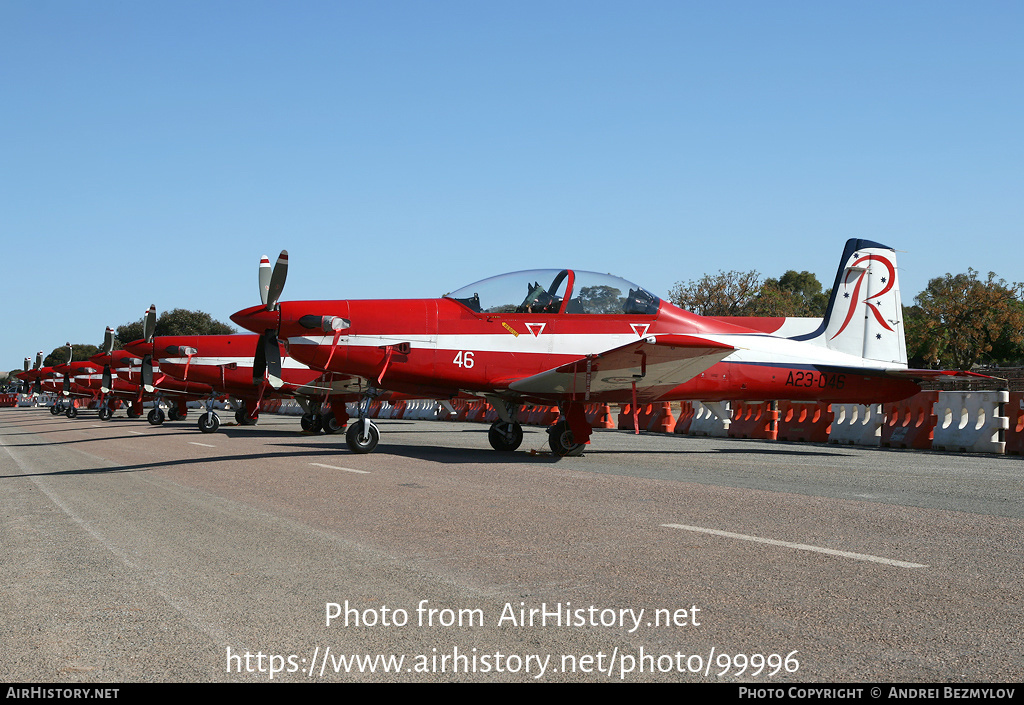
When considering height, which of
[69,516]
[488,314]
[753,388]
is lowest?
[69,516]

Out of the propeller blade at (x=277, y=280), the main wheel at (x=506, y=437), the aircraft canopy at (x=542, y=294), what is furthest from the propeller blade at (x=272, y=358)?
the main wheel at (x=506, y=437)

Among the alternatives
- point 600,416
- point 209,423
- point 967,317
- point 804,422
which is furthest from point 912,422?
point 967,317

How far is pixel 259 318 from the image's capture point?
1317 centimetres

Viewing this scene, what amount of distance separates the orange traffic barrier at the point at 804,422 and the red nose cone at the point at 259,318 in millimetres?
11174

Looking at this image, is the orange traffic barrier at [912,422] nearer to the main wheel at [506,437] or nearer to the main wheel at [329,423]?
the main wheel at [506,437]

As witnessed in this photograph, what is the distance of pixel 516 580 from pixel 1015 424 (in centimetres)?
1307

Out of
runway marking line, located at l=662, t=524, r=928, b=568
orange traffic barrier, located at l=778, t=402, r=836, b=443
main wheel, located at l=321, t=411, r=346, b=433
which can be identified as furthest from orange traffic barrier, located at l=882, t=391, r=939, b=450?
main wheel, located at l=321, t=411, r=346, b=433

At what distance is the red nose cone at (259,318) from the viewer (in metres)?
13.2

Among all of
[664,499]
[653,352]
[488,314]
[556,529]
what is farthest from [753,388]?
[556,529]

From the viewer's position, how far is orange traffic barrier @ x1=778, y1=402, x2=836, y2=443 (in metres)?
18.4

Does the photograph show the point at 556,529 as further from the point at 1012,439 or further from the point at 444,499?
the point at 1012,439

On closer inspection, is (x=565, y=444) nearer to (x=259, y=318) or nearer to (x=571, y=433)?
(x=571, y=433)

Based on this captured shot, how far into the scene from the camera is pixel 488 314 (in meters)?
13.8
